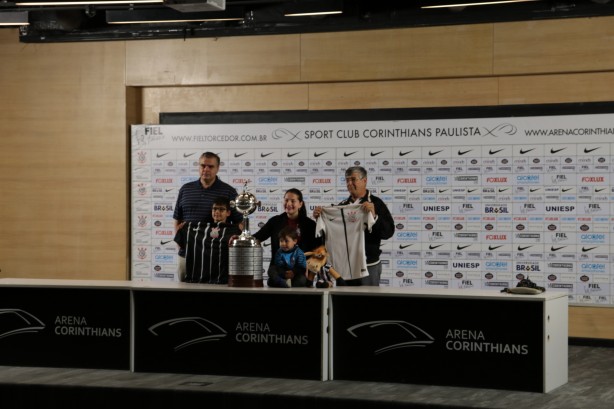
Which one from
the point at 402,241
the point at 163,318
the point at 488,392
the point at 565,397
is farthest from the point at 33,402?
the point at 402,241

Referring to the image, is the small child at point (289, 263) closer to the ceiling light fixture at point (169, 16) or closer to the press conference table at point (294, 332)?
the press conference table at point (294, 332)

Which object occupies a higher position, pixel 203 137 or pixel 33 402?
pixel 203 137

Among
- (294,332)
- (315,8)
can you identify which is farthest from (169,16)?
(294,332)

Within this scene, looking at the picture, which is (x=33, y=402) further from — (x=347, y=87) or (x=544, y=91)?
(x=544, y=91)

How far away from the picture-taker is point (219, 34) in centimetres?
1019

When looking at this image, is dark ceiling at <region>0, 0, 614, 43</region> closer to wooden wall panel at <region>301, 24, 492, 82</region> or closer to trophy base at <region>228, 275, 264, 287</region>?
wooden wall panel at <region>301, 24, 492, 82</region>

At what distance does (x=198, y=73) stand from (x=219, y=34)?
0.45 meters

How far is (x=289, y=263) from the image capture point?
689cm

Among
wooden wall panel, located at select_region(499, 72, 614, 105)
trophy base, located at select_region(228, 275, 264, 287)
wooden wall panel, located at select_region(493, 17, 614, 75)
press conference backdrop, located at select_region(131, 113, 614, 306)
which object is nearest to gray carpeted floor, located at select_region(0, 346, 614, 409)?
trophy base, located at select_region(228, 275, 264, 287)

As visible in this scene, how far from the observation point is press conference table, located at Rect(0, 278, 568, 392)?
6391 millimetres

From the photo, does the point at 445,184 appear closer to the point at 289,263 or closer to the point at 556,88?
the point at 556,88

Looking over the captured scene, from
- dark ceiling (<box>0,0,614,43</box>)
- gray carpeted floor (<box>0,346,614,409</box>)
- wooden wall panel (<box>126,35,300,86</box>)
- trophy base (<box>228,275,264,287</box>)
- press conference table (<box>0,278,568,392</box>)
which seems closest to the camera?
gray carpeted floor (<box>0,346,614,409</box>)

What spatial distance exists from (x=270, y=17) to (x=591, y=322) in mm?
4173

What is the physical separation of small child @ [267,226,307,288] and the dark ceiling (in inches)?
116
